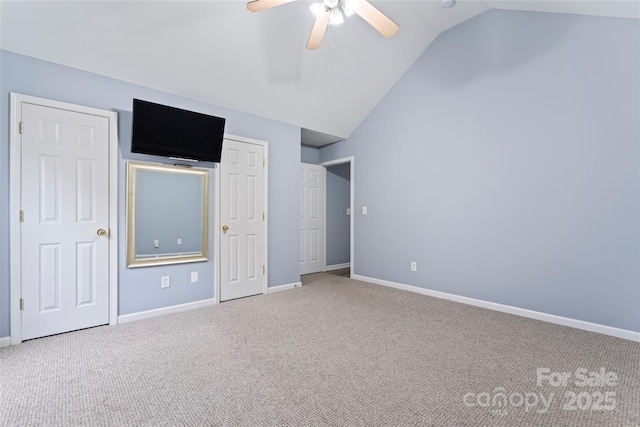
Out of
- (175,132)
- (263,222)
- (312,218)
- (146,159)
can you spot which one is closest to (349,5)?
(175,132)

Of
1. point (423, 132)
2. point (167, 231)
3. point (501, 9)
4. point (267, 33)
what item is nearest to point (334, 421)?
point (167, 231)

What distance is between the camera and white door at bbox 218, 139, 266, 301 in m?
3.61

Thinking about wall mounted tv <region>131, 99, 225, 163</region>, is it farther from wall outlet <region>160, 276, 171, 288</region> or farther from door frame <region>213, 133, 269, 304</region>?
wall outlet <region>160, 276, 171, 288</region>

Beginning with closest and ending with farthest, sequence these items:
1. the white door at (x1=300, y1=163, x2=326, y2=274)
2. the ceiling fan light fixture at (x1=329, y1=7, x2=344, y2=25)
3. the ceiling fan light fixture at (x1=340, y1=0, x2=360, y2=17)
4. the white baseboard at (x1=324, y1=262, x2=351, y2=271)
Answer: the ceiling fan light fixture at (x1=340, y1=0, x2=360, y2=17), the ceiling fan light fixture at (x1=329, y1=7, x2=344, y2=25), the white door at (x1=300, y1=163, x2=326, y2=274), the white baseboard at (x1=324, y1=262, x2=351, y2=271)

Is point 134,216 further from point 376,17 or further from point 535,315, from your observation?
point 535,315

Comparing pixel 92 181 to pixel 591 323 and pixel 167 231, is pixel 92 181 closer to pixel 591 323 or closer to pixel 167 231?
pixel 167 231

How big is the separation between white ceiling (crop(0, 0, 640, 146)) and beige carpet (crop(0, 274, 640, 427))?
2.52 meters

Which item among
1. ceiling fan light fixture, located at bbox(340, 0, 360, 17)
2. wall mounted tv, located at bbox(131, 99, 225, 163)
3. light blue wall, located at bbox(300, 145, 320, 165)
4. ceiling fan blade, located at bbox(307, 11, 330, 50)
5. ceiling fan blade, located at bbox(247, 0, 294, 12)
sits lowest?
wall mounted tv, located at bbox(131, 99, 225, 163)

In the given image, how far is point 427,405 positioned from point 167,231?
115 inches

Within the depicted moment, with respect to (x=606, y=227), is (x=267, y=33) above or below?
above

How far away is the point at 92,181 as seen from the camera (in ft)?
9.02

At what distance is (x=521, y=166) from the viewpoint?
10.3ft

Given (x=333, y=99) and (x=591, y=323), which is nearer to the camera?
(x=591, y=323)

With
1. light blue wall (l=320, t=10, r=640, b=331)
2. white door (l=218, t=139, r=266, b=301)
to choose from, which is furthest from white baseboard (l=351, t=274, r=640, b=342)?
white door (l=218, t=139, r=266, b=301)
